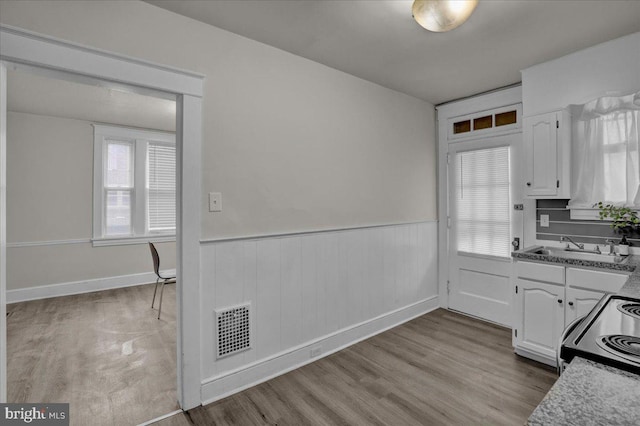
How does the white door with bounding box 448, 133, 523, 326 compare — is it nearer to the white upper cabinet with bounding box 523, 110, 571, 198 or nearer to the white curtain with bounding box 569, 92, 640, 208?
the white upper cabinet with bounding box 523, 110, 571, 198

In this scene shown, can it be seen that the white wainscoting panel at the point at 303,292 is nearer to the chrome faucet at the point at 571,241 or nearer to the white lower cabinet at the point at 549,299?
the white lower cabinet at the point at 549,299

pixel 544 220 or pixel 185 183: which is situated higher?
pixel 185 183

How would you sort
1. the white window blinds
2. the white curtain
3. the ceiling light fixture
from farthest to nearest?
the white window blinds → the white curtain → the ceiling light fixture

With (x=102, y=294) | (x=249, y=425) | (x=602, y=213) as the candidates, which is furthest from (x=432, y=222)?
(x=102, y=294)

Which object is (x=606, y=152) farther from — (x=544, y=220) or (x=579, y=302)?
(x=579, y=302)

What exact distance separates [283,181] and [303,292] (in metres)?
0.96

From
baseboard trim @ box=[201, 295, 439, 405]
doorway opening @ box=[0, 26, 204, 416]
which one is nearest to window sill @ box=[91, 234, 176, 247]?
doorway opening @ box=[0, 26, 204, 416]

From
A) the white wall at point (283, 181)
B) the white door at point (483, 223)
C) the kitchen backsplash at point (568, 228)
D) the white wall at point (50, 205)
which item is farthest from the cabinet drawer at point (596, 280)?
the white wall at point (50, 205)

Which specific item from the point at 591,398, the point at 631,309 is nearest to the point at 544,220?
the point at 631,309

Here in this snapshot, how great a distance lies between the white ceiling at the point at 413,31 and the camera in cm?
200

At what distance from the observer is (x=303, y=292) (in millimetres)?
2715

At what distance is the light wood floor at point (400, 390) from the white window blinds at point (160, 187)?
4097mm

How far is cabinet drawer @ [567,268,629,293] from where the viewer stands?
2.18m

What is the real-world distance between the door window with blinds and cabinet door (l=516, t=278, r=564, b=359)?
861mm
